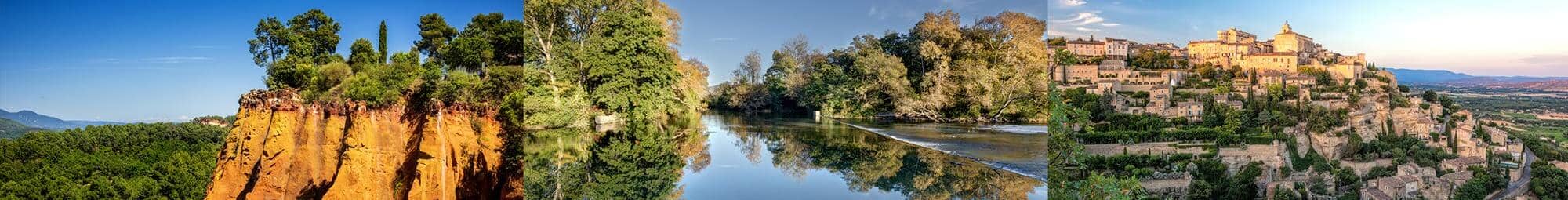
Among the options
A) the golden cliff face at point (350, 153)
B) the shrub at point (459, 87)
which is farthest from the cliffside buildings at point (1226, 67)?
the shrub at point (459, 87)

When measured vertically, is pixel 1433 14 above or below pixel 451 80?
above

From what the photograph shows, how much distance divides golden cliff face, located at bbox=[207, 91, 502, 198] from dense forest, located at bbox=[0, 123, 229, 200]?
334cm

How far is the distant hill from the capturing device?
9039mm

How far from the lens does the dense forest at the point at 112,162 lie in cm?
1031

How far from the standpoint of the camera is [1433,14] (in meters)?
39.6

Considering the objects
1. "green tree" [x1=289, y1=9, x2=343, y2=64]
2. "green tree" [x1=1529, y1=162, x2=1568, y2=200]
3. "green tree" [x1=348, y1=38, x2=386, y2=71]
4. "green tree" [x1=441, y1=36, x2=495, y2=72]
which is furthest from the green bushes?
"green tree" [x1=1529, y1=162, x2=1568, y2=200]

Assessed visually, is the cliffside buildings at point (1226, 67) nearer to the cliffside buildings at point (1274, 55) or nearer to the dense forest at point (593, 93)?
the cliffside buildings at point (1274, 55)

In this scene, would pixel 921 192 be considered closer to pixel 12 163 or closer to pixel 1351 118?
pixel 12 163

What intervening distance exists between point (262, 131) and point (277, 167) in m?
0.30

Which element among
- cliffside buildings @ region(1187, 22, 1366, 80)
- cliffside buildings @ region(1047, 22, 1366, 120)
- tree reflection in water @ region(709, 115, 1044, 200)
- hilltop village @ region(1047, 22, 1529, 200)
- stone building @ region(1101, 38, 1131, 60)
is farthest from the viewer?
cliffside buildings @ region(1187, 22, 1366, 80)

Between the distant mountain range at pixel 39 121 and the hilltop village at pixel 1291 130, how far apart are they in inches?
875

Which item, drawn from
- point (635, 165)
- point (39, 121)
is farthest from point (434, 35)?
point (39, 121)

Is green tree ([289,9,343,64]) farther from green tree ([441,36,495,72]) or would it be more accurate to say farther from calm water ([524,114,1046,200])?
calm water ([524,114,1046,200])

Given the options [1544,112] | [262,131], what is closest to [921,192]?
[262,131]
